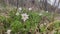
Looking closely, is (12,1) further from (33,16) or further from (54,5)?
(33,16)

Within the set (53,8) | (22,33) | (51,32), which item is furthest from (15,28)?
(53,8)

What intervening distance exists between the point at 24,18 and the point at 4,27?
0.31 m

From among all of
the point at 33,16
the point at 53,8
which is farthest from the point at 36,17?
the point at 53,8

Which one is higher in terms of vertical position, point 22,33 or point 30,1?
point 30,1

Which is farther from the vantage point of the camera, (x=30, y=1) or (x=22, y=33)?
(x=30, y=1)

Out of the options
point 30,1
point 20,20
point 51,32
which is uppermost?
point 30,1

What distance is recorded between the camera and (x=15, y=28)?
2461 millimetres

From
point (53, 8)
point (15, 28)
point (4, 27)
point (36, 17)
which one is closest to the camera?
point (15, 28)

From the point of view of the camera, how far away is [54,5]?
6.87 m

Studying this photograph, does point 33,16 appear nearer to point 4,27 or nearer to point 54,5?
point 4,27

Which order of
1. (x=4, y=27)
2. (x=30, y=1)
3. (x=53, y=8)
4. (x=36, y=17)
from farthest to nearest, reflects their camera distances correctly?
(x=30, y=1), (x=53, y=8), (x=36, y=17), (x=4, y=27)

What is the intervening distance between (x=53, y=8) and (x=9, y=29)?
424 cm

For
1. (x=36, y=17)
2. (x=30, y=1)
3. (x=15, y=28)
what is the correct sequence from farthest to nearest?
(x=30, y=1)
(x=36, y=17)
(x=15, y=28)

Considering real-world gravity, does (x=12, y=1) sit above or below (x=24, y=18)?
above
